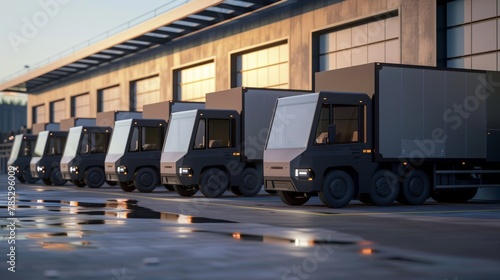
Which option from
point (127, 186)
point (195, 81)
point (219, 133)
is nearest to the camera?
point (219, 133)

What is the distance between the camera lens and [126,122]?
28.8 metres

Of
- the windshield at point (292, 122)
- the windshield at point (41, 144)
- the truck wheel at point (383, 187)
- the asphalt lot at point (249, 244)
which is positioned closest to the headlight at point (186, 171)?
the windshield at point (292, 122)

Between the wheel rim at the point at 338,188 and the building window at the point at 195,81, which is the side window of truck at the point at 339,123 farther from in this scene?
the building window at the point at 195,81

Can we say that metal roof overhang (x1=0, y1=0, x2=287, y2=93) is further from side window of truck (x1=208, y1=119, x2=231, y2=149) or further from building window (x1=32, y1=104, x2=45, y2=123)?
side window of truck (x1=208, y1=119, x2=231, y2=149)

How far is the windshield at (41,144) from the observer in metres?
37.2

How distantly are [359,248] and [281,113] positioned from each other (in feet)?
30.0

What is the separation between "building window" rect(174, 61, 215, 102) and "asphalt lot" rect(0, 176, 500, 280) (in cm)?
2512

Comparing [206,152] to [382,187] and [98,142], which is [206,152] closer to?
[382,187]

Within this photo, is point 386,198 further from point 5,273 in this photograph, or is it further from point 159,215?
point 5,273

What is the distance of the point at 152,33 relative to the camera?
45.2 meters

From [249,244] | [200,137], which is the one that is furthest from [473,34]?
[249,244]

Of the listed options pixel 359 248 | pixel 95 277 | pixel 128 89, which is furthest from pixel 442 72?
pixel 128 89

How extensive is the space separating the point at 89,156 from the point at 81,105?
2909 cm

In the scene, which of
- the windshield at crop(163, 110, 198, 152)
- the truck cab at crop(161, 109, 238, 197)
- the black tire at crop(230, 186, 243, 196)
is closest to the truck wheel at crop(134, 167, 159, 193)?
the windshield at crop(163, 110, 198, 152)
